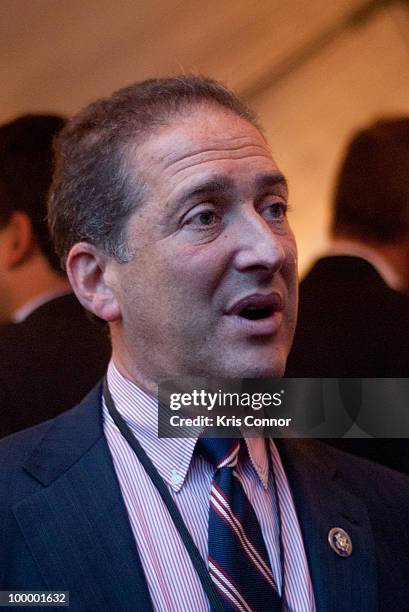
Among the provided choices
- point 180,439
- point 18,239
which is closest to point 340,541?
point 180,439

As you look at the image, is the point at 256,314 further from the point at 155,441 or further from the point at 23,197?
the point at 23,197

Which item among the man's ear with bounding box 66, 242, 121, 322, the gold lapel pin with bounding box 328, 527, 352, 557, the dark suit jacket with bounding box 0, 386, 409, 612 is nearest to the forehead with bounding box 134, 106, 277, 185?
the man's ear with bounding box 66, 242, 121, 322

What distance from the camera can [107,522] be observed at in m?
1.10

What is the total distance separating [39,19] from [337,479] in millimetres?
1070

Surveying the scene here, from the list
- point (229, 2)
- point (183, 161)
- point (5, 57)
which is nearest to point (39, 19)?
point (5, 57)

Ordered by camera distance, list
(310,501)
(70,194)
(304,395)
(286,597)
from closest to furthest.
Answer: (286,597) → (310,501) → (70,194) → (304,395)

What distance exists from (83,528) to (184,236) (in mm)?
475

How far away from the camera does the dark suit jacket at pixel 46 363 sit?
1486 mm

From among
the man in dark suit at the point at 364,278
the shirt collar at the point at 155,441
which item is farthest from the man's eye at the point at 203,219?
the man in dark suit at the point at 364,278

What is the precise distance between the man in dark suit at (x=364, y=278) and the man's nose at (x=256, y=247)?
37 cm

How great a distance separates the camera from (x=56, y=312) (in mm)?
1518

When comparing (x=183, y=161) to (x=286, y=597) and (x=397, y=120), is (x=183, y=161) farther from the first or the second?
(x=286, y=597)

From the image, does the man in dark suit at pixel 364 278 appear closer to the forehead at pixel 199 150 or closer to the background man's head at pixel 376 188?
the background man's head at pixel 376 188

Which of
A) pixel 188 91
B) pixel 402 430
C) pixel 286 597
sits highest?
pixel 188 91
